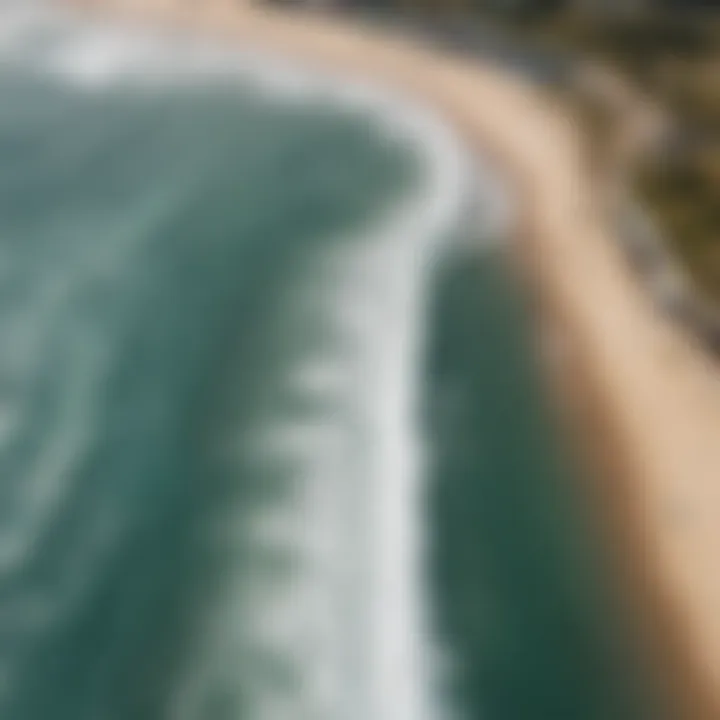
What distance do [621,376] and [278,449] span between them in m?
5.94

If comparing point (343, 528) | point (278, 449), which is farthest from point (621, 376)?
point (278, 449)

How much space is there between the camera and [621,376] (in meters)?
22.1

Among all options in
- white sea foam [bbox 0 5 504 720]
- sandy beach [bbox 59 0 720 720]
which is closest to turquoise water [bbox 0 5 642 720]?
white sea foam [bbox 0 5 504 720]

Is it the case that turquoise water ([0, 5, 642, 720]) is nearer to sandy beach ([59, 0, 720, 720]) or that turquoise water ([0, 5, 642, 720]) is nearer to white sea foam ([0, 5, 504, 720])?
white sea foam ([0, 5, 504, 720])

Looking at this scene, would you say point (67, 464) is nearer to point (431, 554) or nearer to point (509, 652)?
point (431, 554)

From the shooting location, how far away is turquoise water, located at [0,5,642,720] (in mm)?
17250

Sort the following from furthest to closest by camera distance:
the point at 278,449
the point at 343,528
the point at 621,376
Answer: the point at 621,376, the point at 278,449, the point at 343,528

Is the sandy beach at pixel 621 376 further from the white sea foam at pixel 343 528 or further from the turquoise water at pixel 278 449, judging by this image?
the white sea foam at pixel 343 528

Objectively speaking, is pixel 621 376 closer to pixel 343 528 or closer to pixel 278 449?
pixel 343 528

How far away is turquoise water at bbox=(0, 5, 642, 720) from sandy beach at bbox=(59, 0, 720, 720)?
2.47 feet

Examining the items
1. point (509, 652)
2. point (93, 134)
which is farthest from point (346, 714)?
point (93, 134)

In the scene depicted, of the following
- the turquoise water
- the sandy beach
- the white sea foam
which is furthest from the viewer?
the sandy beach

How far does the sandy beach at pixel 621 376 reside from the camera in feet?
57.6

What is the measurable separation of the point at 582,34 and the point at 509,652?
79.0 ft
